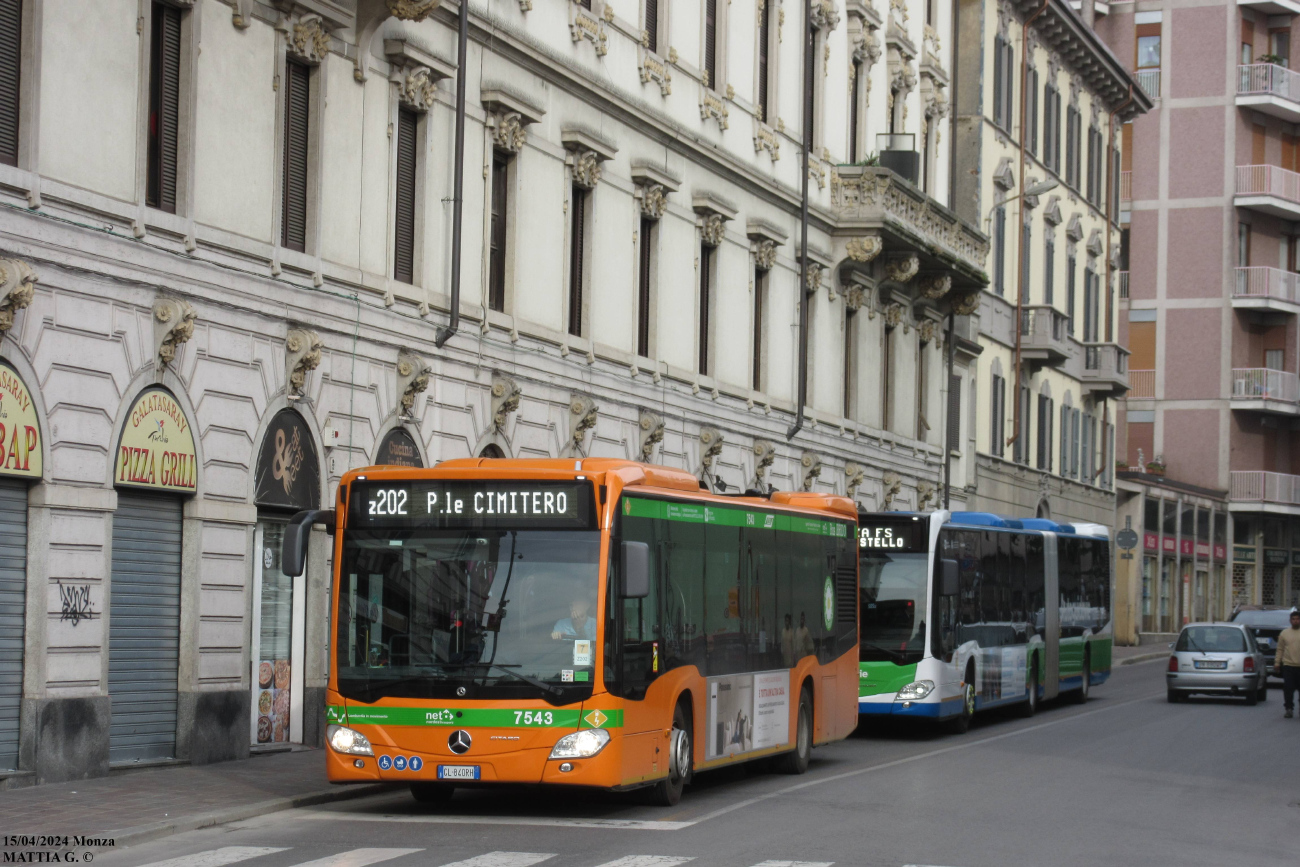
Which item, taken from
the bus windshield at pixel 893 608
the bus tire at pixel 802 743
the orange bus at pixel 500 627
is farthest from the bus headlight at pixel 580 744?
the bus windshield at pixel 893 608

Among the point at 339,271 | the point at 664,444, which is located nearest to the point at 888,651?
the point at 664,444

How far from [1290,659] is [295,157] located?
18.2 metres

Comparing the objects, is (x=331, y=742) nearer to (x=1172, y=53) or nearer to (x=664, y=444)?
(x=664, y=444)

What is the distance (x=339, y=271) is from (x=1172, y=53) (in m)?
58.0

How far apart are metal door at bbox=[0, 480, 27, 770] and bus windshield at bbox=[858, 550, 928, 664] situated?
11.9 m

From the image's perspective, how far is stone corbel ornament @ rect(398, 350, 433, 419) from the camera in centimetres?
2327

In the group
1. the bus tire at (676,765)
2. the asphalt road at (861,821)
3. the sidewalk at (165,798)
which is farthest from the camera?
the bus tire at (676,765)

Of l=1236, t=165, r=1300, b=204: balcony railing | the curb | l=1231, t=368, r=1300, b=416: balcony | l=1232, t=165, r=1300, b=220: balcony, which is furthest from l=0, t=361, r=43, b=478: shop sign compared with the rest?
l=1236, t=165, r=1300, b=204: balcony railing

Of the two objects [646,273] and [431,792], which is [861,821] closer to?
[431,792]

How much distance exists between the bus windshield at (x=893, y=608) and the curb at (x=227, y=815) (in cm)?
964

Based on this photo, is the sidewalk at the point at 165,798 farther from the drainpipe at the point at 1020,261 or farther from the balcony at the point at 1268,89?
the balcony at the point at 1268,89

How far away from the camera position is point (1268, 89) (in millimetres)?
72812

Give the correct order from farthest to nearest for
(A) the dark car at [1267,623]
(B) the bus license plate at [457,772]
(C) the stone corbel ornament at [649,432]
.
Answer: (A) the dark car at [1267,623]
(C) the stone corbel ornament at [649,432]
(B) the bus license plate at [457,772]

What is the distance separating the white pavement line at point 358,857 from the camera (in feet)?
41.3
